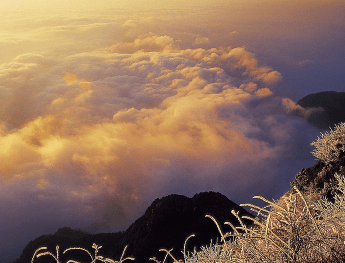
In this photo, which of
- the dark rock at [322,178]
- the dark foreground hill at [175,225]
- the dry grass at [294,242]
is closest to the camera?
the dry grass at [294,242]

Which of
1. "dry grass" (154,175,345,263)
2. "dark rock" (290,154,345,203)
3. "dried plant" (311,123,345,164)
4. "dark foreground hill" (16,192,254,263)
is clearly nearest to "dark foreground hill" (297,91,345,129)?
"dark foreground hill" (16,192,254,263)

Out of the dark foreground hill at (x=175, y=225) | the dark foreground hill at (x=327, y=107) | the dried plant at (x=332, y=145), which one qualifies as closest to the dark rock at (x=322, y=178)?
the dried plant at (x=332, y=145)

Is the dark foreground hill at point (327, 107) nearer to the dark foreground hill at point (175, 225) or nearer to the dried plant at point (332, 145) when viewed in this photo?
the dark foreground hill at point (175, 225)

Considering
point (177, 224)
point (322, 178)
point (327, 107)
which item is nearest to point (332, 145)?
point (322, 178)

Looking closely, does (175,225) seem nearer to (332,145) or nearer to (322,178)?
(322,178)

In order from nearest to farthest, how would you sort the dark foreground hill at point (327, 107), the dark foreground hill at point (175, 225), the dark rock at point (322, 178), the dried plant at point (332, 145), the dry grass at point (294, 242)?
the dry grass at point (294, 242) < the dark rock at point (322, 178) < the dried plant at point (332, 145) < the dark foreground hill at point (175, 225) < the dark foreground hill at point (327, 107)

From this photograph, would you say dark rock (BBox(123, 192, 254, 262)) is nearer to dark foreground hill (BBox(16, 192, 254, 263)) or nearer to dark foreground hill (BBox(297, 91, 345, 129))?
dark foreground hill (BBox(16, 192, 254, 263))

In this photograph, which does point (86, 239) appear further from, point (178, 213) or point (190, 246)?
point (190, 246)

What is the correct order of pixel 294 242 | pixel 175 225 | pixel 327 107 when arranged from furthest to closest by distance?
pixel 327 107 → pixel 175 225 → pixel 294 242
